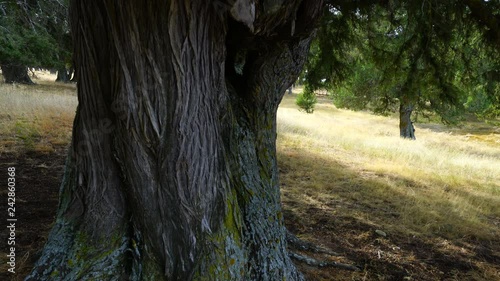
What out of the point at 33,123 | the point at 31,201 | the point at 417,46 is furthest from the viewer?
the point at 33,123

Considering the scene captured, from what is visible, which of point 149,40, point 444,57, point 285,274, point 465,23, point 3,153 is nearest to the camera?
point 149,40

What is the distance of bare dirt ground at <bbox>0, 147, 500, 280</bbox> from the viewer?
3289 mm

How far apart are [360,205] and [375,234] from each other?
125cm

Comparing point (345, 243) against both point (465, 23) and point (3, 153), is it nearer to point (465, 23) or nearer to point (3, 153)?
point (465, 23)

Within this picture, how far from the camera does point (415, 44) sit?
186 inches

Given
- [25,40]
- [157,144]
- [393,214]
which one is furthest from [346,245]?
[25,40]

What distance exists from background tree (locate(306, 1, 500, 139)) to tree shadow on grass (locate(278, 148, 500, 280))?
1838 millimetres

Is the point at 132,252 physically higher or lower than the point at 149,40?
lower

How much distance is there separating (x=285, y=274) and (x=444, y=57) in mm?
3703

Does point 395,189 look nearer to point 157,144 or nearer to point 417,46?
point 417,46

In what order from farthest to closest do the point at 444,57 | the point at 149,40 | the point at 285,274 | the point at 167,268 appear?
the point at 444,57 → the point at 285,274 → the point at 167,268 → the point at 149,40

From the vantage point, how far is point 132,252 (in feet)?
7.43

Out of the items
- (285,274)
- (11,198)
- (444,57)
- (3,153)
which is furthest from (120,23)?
(3,153)

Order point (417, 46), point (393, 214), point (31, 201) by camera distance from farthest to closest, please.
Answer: point (393, 214), point (417, 46), point (31, 201)
